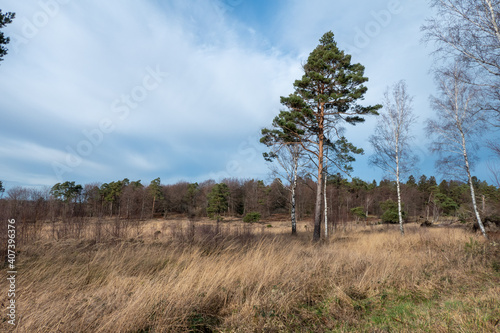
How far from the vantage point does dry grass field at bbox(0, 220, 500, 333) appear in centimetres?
286

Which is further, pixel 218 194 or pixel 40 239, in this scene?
pixel 218 194

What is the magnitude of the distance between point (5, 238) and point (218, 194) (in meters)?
38.0

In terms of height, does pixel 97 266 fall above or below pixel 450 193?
below

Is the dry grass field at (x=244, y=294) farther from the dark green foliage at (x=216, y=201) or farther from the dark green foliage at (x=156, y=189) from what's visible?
the dark green foliage at (x=156, y=189)

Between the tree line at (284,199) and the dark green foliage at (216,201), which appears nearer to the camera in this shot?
the tree line at (284,199)

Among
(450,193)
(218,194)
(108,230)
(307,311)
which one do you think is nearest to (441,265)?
(307,311)

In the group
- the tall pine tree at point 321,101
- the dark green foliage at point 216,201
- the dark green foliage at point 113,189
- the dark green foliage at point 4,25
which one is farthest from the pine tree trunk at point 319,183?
the dark green foliage at point 113,189

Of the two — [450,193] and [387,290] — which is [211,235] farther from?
[450,193]

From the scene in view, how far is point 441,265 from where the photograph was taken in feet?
20.5

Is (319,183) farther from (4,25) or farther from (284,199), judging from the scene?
(284,199)

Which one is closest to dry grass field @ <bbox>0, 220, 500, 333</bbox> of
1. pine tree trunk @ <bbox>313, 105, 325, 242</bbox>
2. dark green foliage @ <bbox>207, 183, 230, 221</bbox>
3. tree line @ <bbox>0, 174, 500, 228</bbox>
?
pine tree trunk @ <bbox>313, 105, 325, 242</bbox>

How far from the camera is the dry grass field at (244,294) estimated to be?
9.37 feet

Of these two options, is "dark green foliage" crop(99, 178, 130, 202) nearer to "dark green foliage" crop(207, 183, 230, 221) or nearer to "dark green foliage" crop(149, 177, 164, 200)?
"dark green foliage" crop(149, 177, 164, 200)

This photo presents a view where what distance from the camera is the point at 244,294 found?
3.96 meters
